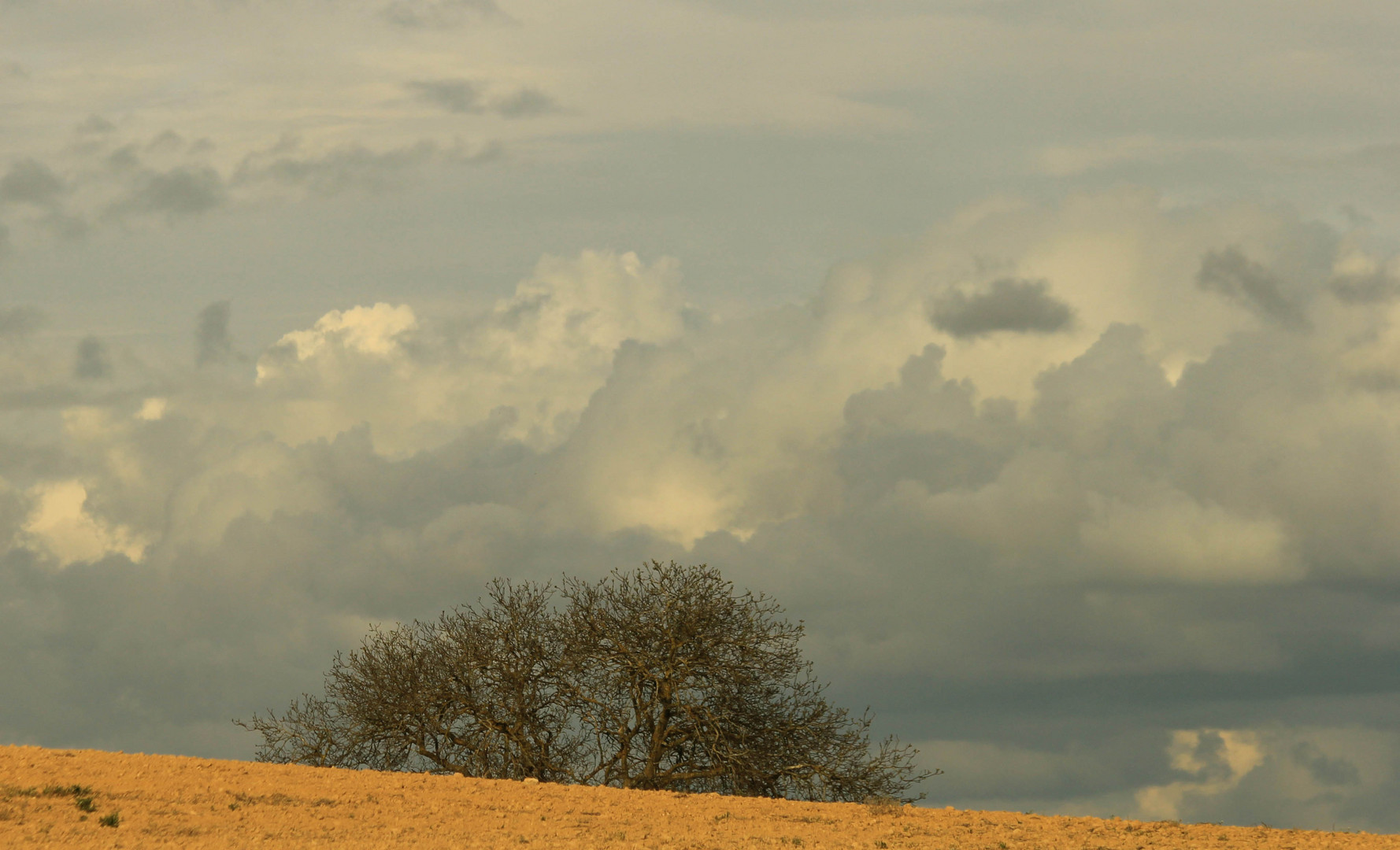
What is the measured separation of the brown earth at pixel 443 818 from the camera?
2273 cm

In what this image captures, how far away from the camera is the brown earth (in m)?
22.7

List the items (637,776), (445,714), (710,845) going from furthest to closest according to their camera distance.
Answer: (445,714)
(637,776)
(710,845)

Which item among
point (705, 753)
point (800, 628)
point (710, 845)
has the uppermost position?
point (800, 628)

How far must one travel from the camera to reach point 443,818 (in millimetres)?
25125

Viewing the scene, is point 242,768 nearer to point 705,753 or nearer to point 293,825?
point 293,825

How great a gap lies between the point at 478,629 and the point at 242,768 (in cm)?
1016

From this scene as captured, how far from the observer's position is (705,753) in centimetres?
3553

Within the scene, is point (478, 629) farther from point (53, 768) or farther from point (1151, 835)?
point (1151, 835)

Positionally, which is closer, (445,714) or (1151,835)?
(1151,835)

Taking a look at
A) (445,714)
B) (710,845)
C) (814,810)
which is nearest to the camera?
(710,845)

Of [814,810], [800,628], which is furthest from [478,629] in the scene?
[814,810]

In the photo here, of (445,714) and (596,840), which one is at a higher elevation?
(445,714)

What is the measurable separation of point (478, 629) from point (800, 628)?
8.42 meters

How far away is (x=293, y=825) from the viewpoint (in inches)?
934
